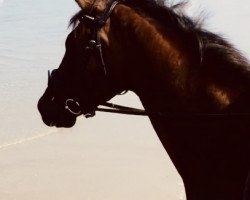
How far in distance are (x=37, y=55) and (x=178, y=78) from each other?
35.2 feet

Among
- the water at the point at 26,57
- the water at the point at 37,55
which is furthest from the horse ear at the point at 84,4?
the water at the point at 26,57

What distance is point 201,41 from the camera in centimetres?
301

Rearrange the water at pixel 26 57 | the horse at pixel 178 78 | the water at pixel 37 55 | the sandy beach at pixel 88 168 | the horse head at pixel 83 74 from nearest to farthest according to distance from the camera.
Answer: the horse at pixel 178 78
the horse head at pixel 83 74
the sandy beach at pixel 88 168
the water at pixel 37 55
the water at pixel 26 57

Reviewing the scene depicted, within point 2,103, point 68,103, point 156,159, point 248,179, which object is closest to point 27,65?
point 2,103

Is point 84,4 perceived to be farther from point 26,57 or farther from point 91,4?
point 26,57

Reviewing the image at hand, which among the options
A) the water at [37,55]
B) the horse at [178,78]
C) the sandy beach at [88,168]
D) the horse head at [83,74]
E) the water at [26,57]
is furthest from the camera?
the water at [26,57]

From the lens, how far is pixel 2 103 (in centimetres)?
1003

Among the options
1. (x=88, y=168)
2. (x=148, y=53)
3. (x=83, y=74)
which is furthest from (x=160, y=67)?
(x=88, y=168)

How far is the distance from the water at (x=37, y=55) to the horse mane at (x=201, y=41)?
8.3 inches

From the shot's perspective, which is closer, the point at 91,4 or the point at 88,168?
the point at 91,4

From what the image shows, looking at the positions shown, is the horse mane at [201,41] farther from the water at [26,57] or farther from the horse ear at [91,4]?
the water at [26,57]

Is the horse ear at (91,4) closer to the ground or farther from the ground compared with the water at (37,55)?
farther from the ground

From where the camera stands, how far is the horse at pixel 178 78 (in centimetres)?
294

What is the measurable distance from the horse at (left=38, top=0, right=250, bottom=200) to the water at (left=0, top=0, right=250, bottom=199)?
329 mm
